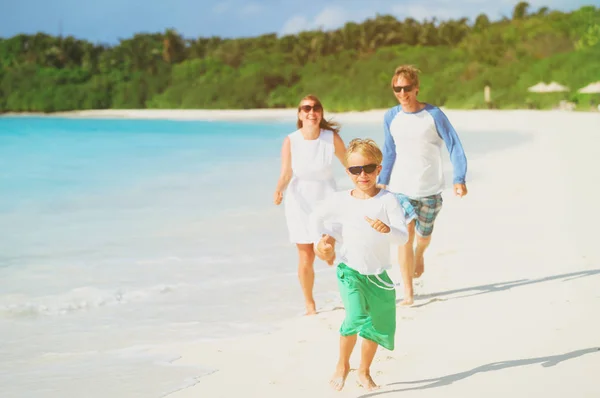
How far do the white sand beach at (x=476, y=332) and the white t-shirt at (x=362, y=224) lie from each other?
60 centimetres

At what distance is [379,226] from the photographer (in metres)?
3.48

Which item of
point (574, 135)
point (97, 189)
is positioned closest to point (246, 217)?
point (97, 189)

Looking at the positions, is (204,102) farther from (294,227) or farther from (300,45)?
(294,227)

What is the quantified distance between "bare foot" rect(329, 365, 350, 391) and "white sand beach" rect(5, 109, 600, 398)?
3 cm

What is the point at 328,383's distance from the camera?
155 inches

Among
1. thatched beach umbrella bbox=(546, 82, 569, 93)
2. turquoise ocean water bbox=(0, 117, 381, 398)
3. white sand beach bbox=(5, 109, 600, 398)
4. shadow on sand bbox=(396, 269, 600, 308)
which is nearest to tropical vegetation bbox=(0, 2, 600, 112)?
thatched beach umbrella bbox=(546, 82, 569, 93)

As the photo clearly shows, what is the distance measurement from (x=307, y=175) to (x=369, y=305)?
180 cm

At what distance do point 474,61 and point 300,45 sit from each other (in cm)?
2789

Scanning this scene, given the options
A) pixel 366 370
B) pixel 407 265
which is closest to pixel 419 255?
pixel 407 265

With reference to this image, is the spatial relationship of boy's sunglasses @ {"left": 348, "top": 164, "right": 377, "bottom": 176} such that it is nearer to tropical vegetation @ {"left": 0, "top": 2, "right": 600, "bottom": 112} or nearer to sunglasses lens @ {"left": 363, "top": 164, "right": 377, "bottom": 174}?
sunglasses lens @ {"left": 363, "top": 164, "right": 377, "bottom": 174}

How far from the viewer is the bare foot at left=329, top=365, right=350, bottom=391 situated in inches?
149

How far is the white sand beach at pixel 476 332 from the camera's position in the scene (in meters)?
3.82

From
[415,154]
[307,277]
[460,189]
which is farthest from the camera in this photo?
[307,277]

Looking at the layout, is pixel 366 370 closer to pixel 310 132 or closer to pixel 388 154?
pixel 310 132
